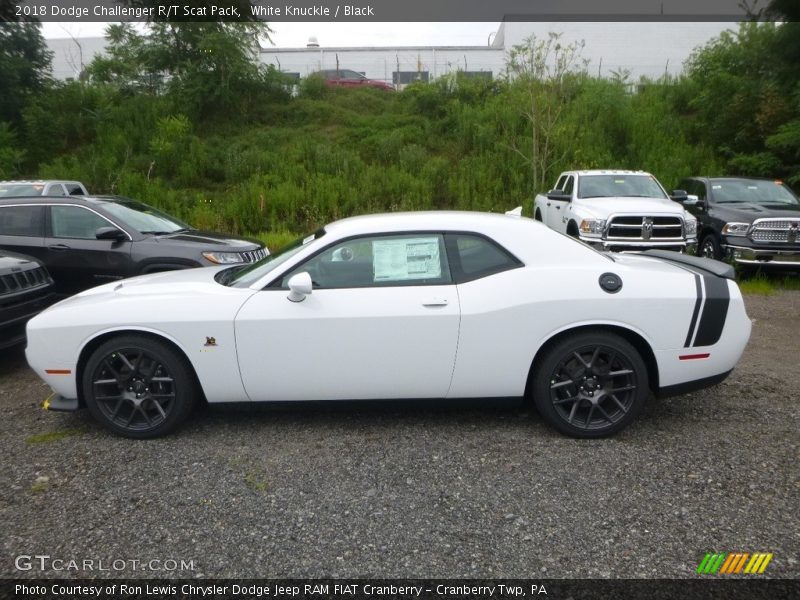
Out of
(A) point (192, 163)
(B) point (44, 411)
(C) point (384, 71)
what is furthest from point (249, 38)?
(B) point (44, 411)

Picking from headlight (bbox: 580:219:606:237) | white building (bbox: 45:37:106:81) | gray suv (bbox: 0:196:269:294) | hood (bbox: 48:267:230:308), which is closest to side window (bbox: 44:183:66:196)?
gray suv (bbox: 0:196:269:294)

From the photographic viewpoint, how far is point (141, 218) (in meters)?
7.98

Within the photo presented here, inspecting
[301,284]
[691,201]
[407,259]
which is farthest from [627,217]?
[301,284]

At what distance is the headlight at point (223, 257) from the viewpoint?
7199mm

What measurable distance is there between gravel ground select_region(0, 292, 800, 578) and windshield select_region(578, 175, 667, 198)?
22.8 ft

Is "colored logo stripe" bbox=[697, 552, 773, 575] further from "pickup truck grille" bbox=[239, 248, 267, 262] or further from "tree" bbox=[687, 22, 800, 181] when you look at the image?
"tree" bbox=[687, 22, 800, 181]

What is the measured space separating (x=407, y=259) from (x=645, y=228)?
22.4 feet

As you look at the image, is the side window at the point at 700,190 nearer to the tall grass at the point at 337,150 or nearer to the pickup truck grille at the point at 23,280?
the tall grass at the point at 337,150

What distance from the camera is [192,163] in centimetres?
1944

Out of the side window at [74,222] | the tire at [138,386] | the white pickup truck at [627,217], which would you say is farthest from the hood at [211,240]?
the white pickup truck at [627,217]

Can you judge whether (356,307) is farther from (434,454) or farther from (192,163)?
(192,163)

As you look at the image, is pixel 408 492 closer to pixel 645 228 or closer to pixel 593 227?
pixel 593 227

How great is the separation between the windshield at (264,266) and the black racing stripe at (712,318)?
2.61 meters

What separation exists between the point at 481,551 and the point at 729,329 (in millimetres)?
2340
